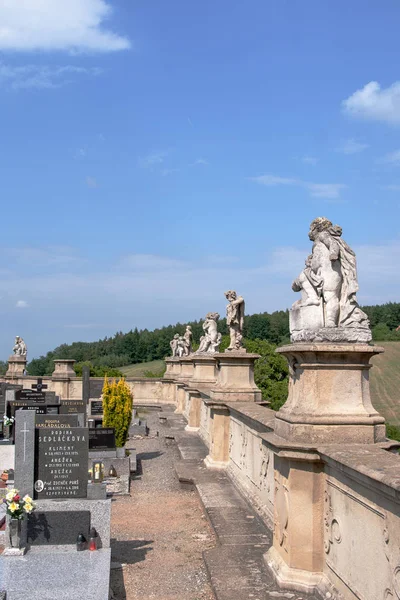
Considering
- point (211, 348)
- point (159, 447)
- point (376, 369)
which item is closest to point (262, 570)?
point (159, 447)

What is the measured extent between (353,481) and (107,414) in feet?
33.3

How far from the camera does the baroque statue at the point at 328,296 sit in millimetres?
5668

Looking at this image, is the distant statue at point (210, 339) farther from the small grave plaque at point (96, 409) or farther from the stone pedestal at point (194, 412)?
the small grave plaque at point (96, 409)

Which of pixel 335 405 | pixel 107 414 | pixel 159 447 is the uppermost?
pixel 335 405

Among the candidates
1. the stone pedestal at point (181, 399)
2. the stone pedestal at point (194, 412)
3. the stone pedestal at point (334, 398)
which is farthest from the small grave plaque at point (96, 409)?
the stone pedestal at point (334, 398)

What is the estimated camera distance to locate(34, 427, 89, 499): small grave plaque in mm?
7410

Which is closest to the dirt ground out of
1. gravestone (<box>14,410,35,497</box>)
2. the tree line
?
gravestone (<box>14,410,35,497</box>)

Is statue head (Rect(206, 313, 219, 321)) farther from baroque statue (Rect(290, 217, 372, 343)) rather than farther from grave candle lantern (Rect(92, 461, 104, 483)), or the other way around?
baroque statue (Rect(290, 217, 372, 343))

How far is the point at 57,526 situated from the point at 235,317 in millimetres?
6261

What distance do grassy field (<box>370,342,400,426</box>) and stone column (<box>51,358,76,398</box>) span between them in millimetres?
22189

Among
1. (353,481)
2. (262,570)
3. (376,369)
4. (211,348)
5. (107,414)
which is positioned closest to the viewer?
(353,481)

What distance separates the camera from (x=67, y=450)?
25.2 ft

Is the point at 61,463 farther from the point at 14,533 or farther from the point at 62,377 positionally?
the point at 62,377

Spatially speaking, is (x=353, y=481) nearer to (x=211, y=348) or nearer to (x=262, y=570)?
(x=262, y=570)
